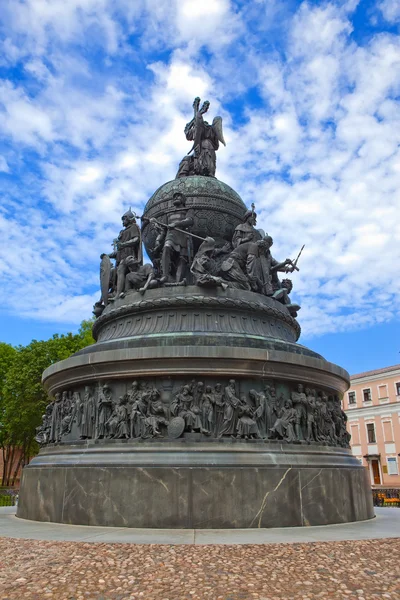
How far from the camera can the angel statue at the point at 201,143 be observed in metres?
20.1

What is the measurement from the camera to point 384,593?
575 centimetres

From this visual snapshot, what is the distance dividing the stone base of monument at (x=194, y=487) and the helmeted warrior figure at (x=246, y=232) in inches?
266

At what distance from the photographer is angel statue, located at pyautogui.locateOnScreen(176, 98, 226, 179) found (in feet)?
65.8

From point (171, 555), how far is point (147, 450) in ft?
13.6

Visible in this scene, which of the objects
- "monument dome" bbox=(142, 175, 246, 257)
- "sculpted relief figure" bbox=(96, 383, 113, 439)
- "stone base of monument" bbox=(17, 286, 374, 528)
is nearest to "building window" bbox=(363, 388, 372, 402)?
"monument dome" bbox=(142, 175, 246, 257)

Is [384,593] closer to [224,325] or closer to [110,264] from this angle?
[224,325]

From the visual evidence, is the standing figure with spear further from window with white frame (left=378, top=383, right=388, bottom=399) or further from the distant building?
window with white frame (left=378, top=383, right=388, bottom=399)

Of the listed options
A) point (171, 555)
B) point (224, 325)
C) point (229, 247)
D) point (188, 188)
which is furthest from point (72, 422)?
point (188, 188)

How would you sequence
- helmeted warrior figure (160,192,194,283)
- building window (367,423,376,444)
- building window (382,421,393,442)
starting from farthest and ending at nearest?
building window (367,423,376,444) < building window (382,421,393,442) < helmeted warrior figure (160,192,194,283)

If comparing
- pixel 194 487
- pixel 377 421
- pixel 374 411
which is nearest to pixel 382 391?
pixel 374 411

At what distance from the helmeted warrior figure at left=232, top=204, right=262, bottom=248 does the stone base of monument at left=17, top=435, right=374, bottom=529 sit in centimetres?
676

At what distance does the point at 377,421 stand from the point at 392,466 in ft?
17.1

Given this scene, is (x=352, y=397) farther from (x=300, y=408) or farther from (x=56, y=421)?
(x=56, y=421)

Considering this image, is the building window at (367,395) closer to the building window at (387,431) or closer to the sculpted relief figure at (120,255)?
the building window at (387,431)
